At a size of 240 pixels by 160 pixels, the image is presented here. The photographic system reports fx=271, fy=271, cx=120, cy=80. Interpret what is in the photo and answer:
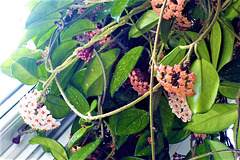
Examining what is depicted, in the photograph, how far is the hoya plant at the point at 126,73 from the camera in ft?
1.65

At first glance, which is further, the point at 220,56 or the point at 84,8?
the point at 84,8

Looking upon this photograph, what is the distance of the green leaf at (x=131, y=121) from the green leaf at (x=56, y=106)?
0.49 ft

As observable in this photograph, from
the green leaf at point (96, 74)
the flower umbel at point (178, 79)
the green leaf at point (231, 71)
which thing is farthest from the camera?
the green leaf at point (96, 74)

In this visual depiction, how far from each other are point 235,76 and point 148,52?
192 mm

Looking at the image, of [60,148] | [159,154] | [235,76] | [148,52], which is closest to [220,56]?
[235,76]

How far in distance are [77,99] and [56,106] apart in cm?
6

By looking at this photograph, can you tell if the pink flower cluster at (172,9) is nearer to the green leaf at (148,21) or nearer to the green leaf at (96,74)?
the green leaf at (148,21)

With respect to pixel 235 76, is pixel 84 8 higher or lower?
higher

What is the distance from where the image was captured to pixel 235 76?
1.64 feet

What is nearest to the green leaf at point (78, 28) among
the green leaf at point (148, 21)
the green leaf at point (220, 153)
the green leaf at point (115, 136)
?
the green leaf at point (148, 21)

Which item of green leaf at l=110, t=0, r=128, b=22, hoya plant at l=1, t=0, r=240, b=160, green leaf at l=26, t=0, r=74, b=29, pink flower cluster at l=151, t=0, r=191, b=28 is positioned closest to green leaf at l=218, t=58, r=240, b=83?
hoya plant at l=1, t=0, r=240, b=160

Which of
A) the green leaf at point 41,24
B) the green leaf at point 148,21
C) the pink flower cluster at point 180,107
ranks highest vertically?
the green leaf at point 41,24

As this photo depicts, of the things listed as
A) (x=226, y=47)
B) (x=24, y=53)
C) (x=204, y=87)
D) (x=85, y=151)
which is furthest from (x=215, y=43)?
(x=24, y=53)

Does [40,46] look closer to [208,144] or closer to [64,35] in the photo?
[64,35]
